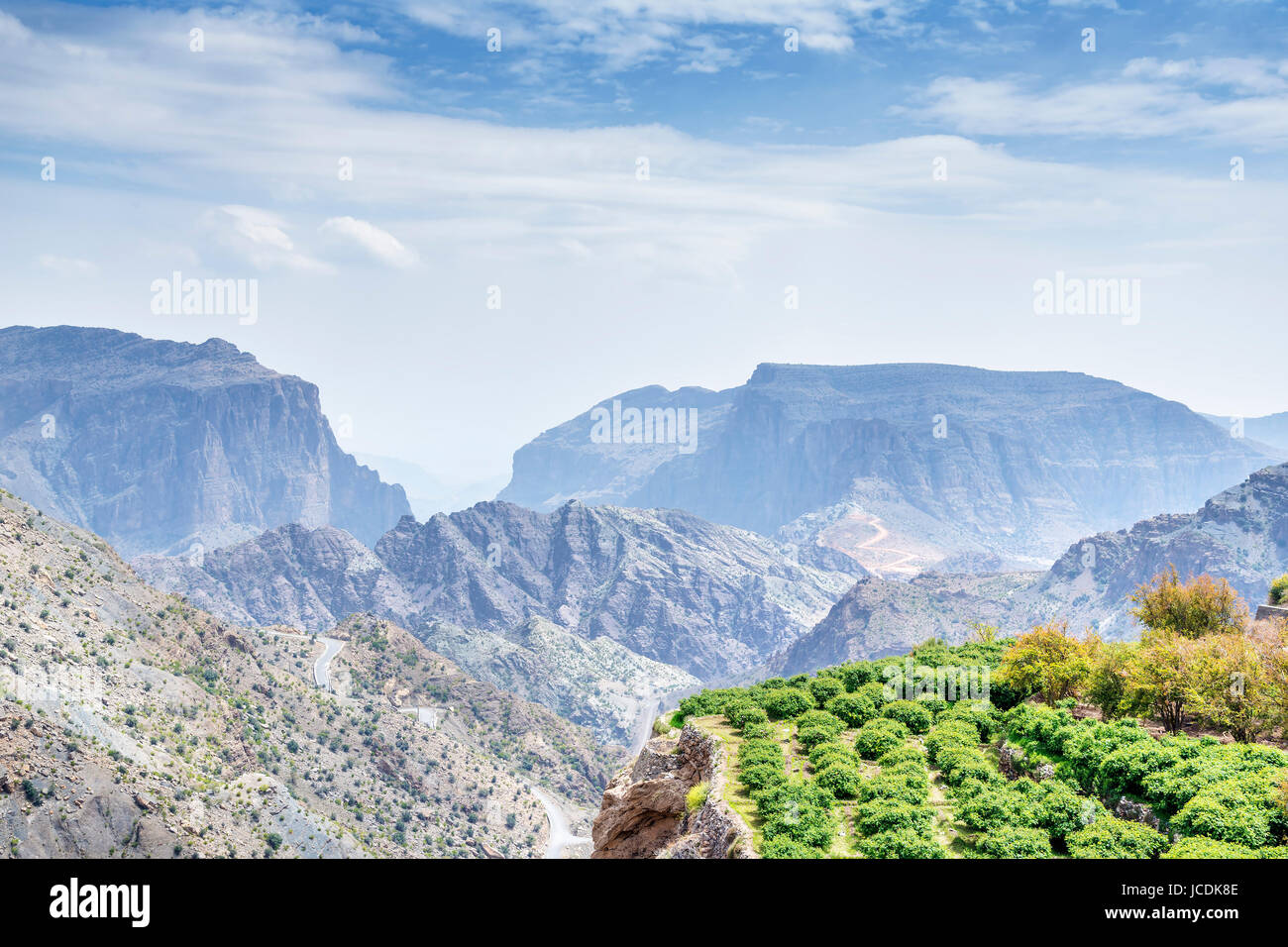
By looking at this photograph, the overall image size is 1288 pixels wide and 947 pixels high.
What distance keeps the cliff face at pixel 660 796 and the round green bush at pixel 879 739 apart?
18.3ft

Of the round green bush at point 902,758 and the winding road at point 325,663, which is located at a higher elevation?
the round green bush at point 902,758

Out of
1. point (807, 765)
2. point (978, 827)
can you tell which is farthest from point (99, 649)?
point (978, 827)

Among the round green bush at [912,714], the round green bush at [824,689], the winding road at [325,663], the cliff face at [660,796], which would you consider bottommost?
the winding road at [325,663]

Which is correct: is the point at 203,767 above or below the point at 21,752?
below

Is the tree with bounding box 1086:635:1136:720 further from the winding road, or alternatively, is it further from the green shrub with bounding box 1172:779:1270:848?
the winding road

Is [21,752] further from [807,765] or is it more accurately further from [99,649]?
[807,765]

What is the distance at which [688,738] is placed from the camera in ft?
134

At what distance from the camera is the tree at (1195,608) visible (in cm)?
5066

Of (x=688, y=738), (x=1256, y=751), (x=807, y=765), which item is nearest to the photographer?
(x=1256, y=751)

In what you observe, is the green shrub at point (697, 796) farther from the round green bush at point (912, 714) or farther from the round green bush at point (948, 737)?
the round green bush at point (912, 714)

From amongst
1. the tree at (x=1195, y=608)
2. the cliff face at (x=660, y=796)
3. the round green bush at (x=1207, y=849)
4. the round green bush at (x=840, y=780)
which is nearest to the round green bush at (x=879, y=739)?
the round green bush at (x=840, y=780)
